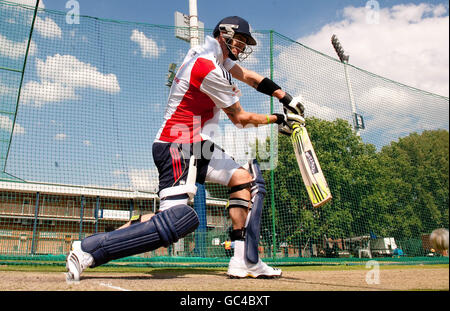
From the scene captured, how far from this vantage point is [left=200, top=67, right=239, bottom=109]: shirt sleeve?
9.43 feet

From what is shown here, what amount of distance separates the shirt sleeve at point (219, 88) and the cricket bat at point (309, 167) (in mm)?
940

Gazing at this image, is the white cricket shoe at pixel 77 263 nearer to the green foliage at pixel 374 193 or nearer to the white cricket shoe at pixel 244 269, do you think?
the white cricket shoe at pixel 244 269

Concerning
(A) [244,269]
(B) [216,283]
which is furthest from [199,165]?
(A) [244,269]

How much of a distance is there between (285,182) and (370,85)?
4.45m

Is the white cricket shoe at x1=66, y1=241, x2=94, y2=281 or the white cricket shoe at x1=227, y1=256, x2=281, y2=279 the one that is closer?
the white cricket shoe at x1=66, y1=241, x2=94, y2=281

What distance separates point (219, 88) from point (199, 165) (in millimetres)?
684

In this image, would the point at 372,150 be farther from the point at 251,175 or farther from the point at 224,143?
the point at 251,175

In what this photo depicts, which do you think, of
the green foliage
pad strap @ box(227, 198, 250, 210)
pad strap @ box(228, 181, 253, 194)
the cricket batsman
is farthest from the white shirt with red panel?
the green foliage

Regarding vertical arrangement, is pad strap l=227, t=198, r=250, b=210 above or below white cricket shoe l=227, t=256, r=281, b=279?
above

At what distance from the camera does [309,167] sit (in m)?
3.56

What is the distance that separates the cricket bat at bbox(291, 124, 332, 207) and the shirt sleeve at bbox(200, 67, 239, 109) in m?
0.94

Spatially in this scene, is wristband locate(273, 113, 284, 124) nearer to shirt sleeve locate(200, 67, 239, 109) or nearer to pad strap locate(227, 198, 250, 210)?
shirt sleeve locate(200, 67, 239, 109)

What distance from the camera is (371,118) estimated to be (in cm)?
1003
